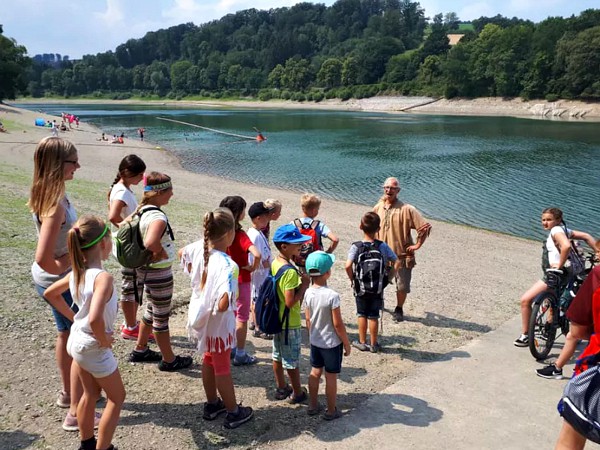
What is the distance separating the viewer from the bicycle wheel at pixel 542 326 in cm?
614

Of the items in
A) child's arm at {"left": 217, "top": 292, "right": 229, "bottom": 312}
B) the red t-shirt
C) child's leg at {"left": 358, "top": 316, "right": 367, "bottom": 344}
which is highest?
the red t-shirt

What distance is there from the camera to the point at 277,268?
16.0 feet

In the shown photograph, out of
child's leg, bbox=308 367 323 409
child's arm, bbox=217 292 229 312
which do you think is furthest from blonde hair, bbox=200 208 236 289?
child's leg, bbox=308 367 323 409

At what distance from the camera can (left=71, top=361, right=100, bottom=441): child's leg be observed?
3938mm

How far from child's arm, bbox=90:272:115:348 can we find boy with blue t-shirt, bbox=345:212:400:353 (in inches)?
128

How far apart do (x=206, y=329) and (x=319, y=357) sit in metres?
1.16

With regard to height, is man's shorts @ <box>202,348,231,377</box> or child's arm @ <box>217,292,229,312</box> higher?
child's arm @ <box>217,292,229,312</box>

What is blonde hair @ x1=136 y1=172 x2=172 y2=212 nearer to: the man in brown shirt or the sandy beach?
the sandy beach

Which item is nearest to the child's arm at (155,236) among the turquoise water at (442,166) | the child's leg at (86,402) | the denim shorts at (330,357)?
the child's leg at (86,402)

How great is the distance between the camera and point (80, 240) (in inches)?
147

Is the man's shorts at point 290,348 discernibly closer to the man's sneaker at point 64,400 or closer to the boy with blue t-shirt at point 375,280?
the boy with blue t-shirt at point 375,280

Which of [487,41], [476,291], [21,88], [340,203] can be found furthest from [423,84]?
[476,291]

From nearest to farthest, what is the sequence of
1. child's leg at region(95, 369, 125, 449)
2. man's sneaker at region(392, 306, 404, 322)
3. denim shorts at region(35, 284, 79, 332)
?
1. child's leg at region(95, 369, 125, 449)
2. denim shorts at region(35, 284, 79, 332)
3. man's sneaker at region(392, 306, 404, 322)

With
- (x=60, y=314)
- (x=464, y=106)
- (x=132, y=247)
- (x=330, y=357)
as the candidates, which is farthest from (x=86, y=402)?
(x=464, y=106)
